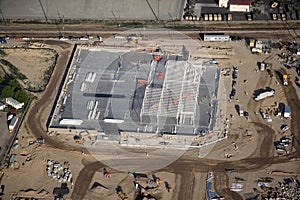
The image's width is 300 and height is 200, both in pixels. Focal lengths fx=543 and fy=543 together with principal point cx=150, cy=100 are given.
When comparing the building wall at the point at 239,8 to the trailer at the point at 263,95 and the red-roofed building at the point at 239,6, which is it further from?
the trailer at the point at 263,95

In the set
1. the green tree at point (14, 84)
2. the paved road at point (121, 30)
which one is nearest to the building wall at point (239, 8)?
the paved road at point (121, 30)

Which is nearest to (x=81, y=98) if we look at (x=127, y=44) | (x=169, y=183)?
(x=127, y=44)

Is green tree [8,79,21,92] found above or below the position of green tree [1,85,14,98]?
above

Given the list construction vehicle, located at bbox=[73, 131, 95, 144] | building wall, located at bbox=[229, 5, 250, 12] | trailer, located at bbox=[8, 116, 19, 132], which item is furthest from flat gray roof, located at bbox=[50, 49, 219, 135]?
building wall, located at bbox=[229, 5, 250, 12]

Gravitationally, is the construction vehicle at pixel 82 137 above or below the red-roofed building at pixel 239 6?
below

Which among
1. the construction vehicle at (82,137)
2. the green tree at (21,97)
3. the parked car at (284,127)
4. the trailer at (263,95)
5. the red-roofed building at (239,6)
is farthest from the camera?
the red-roofed building at (239,6)

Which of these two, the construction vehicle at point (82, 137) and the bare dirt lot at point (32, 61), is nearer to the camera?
the construction vehicle at point (82, 137)

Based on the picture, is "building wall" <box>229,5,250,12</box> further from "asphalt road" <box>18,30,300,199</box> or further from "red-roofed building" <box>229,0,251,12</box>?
"asphalt road" <box>18,30,300,199</box>
